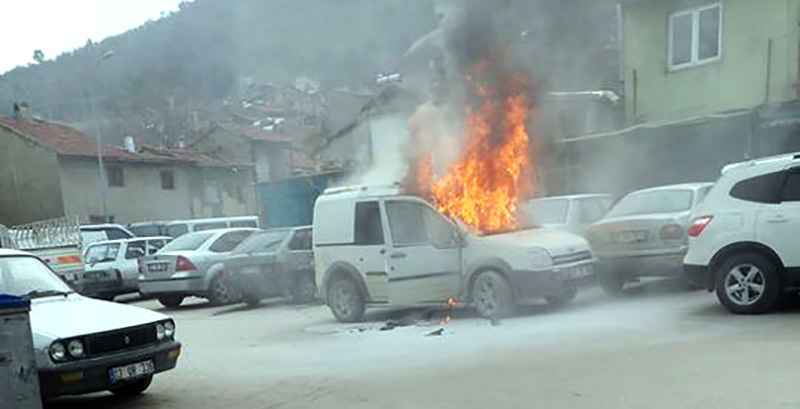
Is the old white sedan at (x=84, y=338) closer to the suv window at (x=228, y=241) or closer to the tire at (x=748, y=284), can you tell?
the tire at (x=748, y=284)

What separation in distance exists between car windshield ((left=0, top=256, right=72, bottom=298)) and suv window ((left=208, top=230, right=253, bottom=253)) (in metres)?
6.63

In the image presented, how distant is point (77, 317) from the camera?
5.77 metres

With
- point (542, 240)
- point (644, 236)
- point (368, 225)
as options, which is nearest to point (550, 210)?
point (644, 236)

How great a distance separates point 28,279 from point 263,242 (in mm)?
6490

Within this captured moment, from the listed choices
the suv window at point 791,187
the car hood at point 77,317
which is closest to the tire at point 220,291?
the car hood at point 77,317

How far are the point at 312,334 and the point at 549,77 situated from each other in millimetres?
5450

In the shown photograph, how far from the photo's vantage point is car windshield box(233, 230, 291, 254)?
500 inches

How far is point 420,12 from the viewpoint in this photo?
996 cm

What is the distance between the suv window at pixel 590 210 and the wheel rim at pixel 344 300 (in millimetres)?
4154

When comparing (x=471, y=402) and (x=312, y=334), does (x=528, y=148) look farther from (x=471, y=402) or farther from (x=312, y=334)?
(x=471, y=402)

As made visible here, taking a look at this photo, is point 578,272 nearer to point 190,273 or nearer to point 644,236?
point 644,236

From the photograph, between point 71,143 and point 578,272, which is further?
point 71,143

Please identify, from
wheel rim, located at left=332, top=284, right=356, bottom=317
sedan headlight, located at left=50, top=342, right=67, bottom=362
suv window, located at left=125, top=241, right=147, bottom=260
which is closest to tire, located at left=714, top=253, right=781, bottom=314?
wheel rim, located at left=332, top=284, right=356, bottom=317

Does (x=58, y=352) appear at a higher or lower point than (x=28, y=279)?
lower
